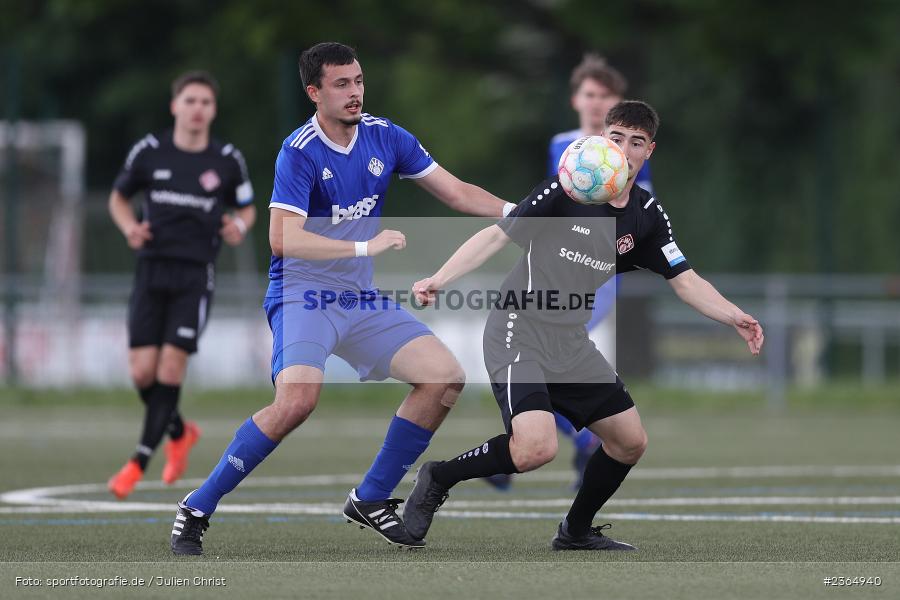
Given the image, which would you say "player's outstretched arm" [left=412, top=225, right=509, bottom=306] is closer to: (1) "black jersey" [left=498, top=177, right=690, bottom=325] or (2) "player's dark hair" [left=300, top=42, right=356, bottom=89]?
(1) "black jersey" [left=498, top=177, right=690, bottom=325]

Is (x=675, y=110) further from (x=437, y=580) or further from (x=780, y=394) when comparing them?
(x=437, y=580)

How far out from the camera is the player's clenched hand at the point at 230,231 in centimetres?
1030

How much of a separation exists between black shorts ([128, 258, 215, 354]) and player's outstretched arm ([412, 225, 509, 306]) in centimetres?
377

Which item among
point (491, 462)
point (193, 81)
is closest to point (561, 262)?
point (491, 462)

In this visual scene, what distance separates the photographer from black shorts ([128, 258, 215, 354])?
10180 millimetres

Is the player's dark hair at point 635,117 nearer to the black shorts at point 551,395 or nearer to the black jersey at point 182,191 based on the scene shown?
the black shorts at point 551,395

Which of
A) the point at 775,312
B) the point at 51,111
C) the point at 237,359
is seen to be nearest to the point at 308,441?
the point at 237,359

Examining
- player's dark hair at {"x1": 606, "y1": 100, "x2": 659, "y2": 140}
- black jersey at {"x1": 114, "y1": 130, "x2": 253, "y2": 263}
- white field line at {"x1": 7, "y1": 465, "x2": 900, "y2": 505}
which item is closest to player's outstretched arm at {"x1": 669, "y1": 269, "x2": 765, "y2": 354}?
player's dark hair at {"x1": 606, "y1": 100, "x2": 659, "y2": 140}

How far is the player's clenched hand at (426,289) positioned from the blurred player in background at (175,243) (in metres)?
3.87

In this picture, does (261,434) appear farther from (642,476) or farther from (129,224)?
(642,476)

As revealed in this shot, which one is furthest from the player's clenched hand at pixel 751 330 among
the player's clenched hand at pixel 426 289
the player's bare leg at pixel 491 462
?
the player's clenched hand at pixel 426 289

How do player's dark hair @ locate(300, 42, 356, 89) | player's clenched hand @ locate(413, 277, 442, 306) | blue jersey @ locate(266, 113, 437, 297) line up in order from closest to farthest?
1. player's clenched hand @ locate(413, 277, 442, 306)
2. blue jersey @ locate(266, 113, 437, 297)
3. player's dark hair @ locate(300, 42, 356, 89)

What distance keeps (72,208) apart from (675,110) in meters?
14.2

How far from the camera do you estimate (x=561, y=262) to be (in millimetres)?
6973
